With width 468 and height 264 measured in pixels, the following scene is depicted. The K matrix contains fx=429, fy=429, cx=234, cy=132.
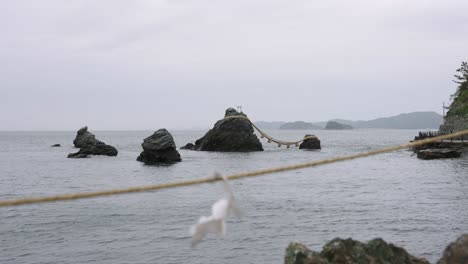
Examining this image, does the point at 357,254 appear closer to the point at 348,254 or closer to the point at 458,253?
the point at 348,254

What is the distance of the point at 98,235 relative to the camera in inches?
683

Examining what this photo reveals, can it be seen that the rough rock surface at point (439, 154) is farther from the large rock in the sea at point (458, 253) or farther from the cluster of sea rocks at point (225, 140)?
the large rock in the sea at point (458, 253)

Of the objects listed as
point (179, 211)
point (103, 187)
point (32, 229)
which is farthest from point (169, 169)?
point (32, 229)

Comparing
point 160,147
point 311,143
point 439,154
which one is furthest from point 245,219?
point 311,143

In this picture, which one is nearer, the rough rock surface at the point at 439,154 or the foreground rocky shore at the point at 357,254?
the foreground rocky shore at the point at 357,254

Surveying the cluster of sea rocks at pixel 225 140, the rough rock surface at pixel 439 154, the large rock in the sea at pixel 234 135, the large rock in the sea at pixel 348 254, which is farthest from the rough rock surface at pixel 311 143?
the large rock in the sea at pixel 348 254

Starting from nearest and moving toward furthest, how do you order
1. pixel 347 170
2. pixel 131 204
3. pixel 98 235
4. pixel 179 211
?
pixel 98 235 → pixel 179 211 → pixel 131 204 → pixel 347 170

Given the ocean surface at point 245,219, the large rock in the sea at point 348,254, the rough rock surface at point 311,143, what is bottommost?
the ocean surface at point 245,219

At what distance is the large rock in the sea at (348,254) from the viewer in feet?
24.0

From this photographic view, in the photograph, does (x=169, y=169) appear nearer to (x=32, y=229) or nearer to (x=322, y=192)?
(x=322, y=192)

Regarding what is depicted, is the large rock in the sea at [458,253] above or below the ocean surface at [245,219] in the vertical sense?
above

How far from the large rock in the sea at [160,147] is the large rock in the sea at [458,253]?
138ft

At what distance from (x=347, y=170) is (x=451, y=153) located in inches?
521

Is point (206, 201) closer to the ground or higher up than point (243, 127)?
closer to the ground
